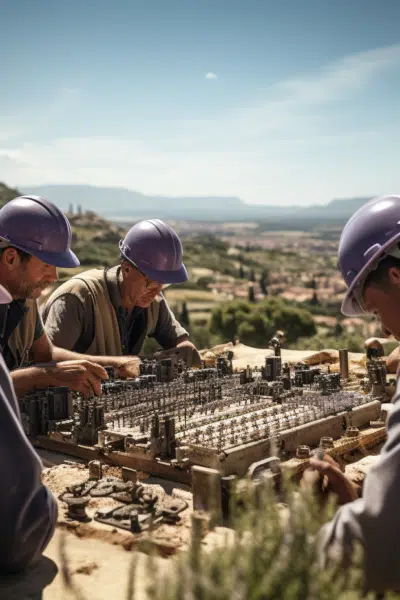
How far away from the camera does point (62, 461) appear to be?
20.4 ft

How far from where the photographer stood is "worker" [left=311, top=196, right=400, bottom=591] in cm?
306

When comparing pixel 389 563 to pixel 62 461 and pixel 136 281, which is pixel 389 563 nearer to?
pixel 62 461

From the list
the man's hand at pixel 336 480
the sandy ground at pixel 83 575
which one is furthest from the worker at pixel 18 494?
the man's hand at pixel 336 480

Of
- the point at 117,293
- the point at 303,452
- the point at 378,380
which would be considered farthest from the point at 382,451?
the point at 117,293

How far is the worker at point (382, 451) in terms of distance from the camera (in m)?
3.06

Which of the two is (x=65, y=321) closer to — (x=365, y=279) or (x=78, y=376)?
(x=78, y=376)

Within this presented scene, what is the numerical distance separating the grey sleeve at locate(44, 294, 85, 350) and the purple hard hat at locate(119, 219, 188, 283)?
986mm

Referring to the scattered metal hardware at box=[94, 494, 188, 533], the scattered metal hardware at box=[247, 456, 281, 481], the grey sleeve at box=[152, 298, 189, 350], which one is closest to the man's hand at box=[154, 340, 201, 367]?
the grey sleeve at box=[152, 298, 189, 350]

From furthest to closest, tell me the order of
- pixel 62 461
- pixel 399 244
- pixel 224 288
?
pixel 224 288 < pixel 62 461 < pixel 399 244

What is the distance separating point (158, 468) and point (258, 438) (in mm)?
972

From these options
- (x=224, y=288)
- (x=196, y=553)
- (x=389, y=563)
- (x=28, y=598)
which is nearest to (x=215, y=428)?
(x=28, y=598)

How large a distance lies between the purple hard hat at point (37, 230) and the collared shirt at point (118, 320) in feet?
5.93

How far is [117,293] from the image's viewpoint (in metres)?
9.56

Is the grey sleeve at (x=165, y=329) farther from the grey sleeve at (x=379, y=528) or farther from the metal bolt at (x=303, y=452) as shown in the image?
the grey sleeve at (x=379, y=528)
